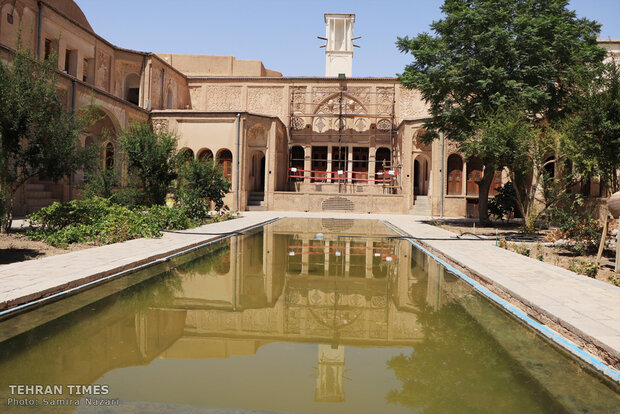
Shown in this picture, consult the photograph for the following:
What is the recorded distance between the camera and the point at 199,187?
56.5ft

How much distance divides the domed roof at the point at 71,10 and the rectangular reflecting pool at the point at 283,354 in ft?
72.3

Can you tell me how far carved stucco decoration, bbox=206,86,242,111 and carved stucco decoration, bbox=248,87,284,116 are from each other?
3.12ft

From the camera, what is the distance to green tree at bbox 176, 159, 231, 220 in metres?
16.2

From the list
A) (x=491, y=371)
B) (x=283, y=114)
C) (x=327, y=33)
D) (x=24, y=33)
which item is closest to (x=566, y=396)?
(x=491, y=371)

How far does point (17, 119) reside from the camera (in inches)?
354

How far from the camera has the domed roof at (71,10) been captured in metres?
22.6

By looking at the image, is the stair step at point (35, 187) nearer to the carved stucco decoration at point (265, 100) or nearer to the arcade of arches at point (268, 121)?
the arcade of arches at point (268, 121)

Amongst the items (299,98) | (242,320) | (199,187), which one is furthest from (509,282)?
(299,98)

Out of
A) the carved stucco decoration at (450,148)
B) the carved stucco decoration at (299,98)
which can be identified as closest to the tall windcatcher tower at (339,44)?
the carved stucco decoration at (299,98)

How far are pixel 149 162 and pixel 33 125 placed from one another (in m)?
4.42

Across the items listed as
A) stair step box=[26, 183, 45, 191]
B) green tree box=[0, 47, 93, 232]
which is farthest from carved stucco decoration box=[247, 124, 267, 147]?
green tree box=[0, 47, 93, 232]

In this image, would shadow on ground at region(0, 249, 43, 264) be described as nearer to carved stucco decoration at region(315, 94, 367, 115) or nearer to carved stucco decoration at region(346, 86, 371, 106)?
carved stucco decoration at region(315, 94, 367, 115)

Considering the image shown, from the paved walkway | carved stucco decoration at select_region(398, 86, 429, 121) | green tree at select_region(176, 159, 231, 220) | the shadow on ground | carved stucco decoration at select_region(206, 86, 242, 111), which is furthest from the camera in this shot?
carved stucco decoration at select_region(206, 86, 242, 111)

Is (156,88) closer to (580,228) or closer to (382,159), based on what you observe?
(382,159)
